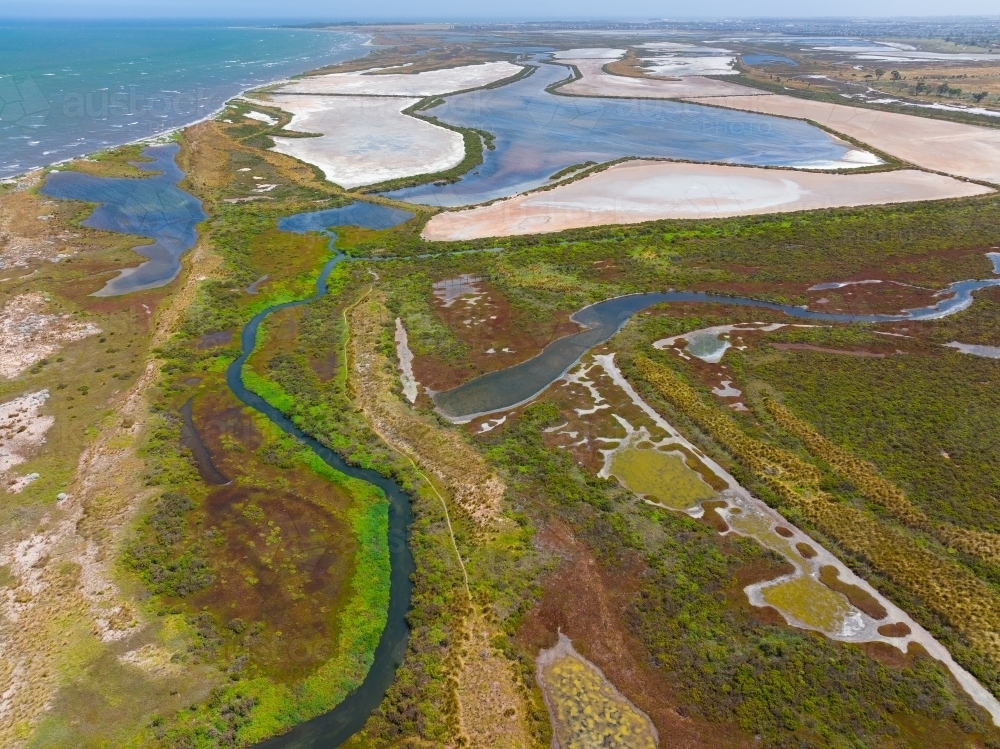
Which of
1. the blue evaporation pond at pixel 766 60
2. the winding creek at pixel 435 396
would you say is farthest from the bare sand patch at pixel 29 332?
the blue evaporation pond at pixel 766 60

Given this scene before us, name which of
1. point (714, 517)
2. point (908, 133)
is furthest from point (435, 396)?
point (908, 133)

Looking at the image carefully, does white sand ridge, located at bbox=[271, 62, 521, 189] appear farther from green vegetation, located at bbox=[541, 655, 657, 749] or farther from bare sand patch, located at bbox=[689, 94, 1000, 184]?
green vegetation, located at bbox=[541, 655, 657, 749]

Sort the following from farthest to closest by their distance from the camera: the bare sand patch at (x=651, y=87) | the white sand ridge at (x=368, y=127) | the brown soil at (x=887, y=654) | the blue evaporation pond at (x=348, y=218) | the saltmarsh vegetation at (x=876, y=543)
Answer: the bare sand patch at (x=651, y=87), the white sand ridge at (x=368, y=127), the blue evaporation pond at (x=348, y=218), the saltmarsh vegetation at (x=876, y=543), the brown soil at (x=887, y=654)

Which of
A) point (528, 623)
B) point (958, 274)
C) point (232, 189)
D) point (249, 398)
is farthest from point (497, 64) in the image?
point (528, 623)

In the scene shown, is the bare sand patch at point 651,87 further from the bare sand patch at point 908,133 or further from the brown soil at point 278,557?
the brown soil at point 278,557

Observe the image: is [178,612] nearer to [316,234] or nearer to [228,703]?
[228,703]
